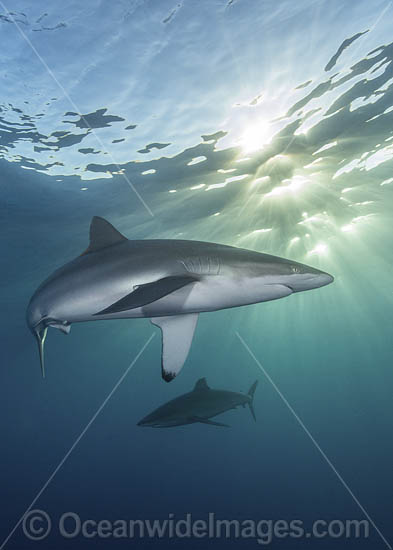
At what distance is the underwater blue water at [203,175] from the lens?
669 cm

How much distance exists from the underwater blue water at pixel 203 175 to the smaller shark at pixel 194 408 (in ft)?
21.7

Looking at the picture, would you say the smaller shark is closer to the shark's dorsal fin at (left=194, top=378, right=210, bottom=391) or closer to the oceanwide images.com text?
the shark's dorsal fin at (left=194, top=378, right=210, bottom=391)

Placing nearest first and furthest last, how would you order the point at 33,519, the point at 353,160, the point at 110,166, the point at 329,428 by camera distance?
the point at 110,166, the point at 353,160, the point at 33,519, the point at 329,428

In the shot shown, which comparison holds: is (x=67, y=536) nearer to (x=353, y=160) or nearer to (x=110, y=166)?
(x=110, y=166)

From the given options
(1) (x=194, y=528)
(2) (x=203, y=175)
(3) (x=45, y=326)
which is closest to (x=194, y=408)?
(3) (x=45, y=326)

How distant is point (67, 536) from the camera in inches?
562

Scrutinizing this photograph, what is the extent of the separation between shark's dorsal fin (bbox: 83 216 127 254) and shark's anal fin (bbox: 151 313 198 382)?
1.09m

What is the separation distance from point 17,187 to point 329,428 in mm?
37360

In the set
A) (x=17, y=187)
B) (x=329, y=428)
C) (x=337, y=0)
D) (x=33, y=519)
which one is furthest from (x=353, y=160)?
(x=329, y=428)

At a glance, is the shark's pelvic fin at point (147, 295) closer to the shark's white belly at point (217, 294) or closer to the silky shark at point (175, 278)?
the silky shark at point (175, 278)

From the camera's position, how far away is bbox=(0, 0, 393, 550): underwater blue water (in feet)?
21.9

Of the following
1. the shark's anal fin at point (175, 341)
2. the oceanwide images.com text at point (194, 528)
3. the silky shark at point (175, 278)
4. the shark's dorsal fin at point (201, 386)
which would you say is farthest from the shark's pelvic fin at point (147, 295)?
the oceanwide images.com text at point (194, 528)

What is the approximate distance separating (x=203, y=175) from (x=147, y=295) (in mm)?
11167

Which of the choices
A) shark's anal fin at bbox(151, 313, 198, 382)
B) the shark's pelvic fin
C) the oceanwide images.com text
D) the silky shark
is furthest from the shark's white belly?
the oceanwide images.com text
